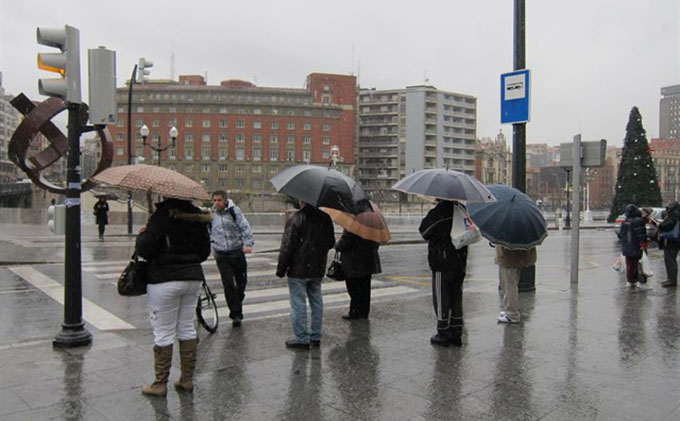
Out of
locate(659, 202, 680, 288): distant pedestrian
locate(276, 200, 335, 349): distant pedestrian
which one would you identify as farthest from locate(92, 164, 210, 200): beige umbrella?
locate(659, 202, 680, 288): distant pedestrian

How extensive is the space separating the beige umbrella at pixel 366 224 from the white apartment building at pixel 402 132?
4711 inches

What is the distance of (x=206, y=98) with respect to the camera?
383 ft

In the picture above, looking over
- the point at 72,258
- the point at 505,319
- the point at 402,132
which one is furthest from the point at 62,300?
the point at 402,132

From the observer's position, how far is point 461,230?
20.6 ft

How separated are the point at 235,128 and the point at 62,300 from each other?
11082 cm

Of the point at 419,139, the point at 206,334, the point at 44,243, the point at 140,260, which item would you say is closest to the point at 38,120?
the point at 44,243

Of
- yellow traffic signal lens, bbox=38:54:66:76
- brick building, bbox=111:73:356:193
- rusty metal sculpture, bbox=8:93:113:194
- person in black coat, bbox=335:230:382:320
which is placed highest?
brick building, bbox=111:73:356:193

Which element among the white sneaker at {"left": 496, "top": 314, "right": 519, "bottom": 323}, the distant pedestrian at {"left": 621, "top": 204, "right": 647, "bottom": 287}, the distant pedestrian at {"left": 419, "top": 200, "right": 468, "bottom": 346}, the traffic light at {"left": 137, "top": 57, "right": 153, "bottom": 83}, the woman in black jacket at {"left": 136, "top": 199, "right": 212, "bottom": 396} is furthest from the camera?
the traffic light at {"left": 137, "top": 57, "right": 153, "bottom": 83}

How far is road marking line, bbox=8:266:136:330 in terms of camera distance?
7.68 meters

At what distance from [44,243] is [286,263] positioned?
17067 millimetres

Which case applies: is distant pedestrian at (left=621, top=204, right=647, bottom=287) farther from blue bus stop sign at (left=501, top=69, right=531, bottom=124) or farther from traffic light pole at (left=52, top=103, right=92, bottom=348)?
traffic light pole at (left=52, top=103, right=92, bottom=348)

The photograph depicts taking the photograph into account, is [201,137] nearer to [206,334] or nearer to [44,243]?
[44,243]

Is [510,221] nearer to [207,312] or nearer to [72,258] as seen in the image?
[207,312]

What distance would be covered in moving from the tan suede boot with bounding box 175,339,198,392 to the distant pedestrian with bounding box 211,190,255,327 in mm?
2428
